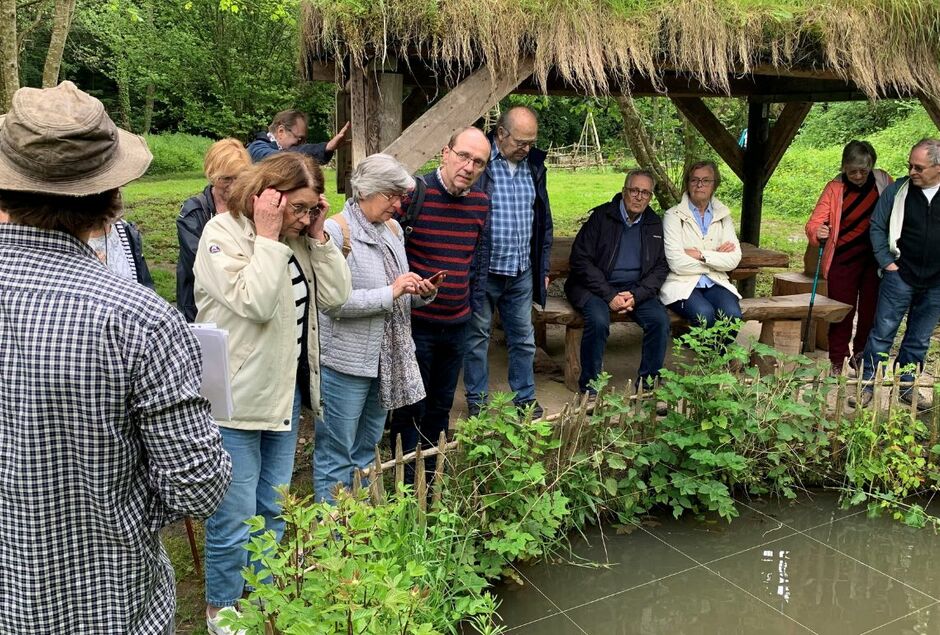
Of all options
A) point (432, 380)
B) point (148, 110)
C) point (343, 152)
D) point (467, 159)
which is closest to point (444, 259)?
point (467, 159)

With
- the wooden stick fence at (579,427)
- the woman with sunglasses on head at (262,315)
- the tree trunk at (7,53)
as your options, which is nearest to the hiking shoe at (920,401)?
the wooden stick fence at (579,427)

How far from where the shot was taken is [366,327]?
3.28 metres

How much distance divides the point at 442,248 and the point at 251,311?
154 cm

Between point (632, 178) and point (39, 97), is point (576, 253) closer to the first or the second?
point (632, 178)

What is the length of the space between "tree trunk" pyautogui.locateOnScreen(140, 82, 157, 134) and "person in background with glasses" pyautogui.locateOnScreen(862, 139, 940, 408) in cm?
2578

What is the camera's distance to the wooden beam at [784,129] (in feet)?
24.6

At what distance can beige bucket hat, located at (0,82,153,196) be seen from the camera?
1464mm

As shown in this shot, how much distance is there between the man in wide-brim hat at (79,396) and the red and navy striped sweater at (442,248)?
7.28 feet

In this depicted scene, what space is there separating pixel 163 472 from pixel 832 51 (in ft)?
14.6

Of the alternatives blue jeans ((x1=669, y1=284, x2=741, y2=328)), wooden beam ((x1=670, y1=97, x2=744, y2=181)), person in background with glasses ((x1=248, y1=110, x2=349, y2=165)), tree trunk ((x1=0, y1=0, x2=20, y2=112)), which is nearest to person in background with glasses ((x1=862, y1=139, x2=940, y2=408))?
blue jeans ((x1=669, y1=284, x2=741, y2=328))

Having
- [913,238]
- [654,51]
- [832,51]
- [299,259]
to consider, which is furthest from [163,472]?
[913,238]

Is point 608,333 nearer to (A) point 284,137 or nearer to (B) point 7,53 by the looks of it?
(A) point 284,137

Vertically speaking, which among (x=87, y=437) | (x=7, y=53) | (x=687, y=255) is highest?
(x=7, y=53)

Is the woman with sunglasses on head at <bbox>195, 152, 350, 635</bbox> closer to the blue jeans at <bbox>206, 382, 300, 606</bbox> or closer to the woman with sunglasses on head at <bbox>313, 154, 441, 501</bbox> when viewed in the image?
the blue jeans at <bbox>206, 382, 300, 606</bbox>
